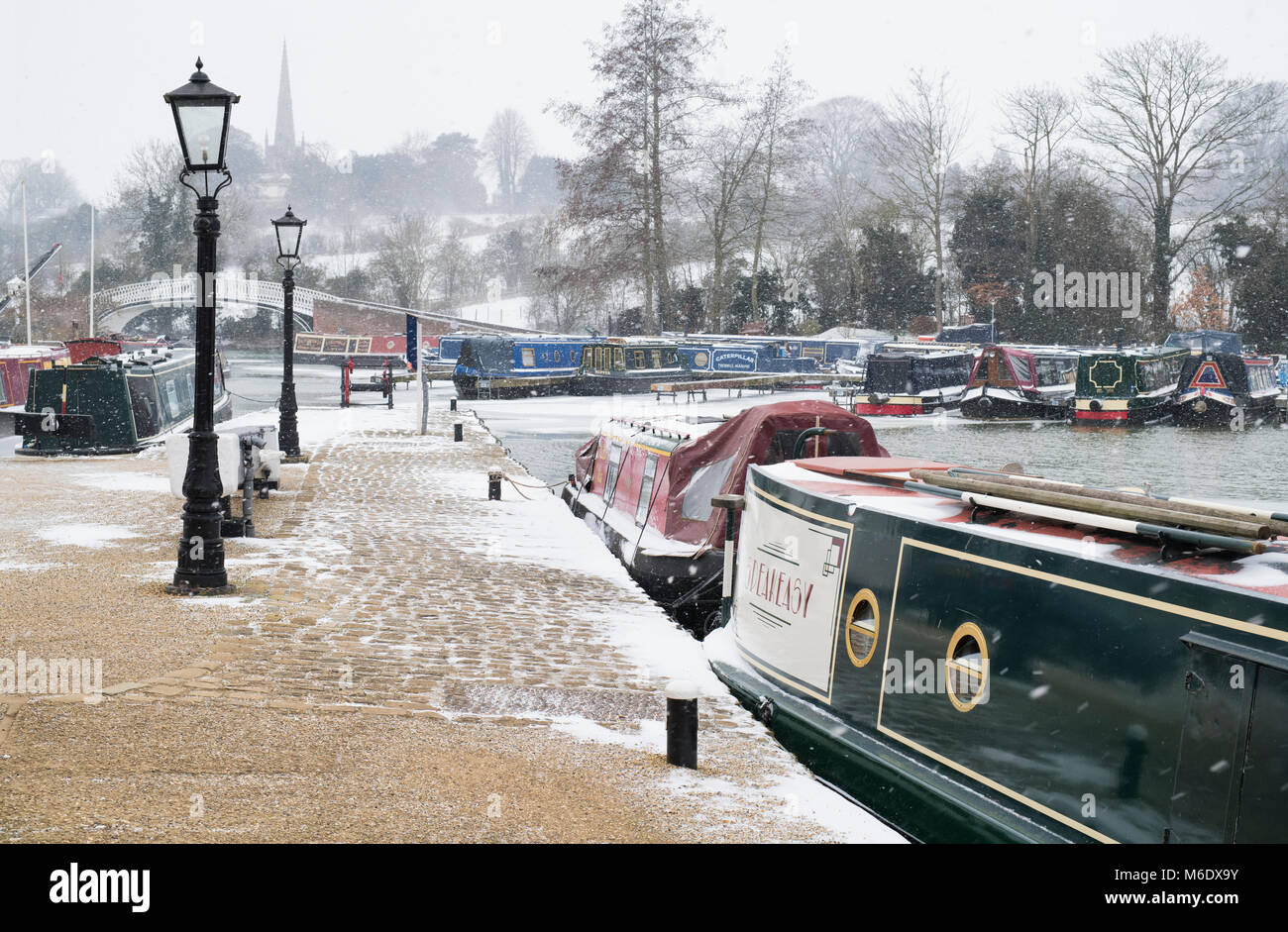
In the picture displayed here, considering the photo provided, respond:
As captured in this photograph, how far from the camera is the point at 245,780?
506cm

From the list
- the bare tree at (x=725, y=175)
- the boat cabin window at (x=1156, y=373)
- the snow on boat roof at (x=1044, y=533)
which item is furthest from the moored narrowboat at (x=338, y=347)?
the snow on boat roof at (x=1044, y=533)

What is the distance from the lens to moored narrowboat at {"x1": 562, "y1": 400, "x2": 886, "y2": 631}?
11.1 metres

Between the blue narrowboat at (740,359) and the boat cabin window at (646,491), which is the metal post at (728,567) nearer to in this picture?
the boat cabin window at (646,491)

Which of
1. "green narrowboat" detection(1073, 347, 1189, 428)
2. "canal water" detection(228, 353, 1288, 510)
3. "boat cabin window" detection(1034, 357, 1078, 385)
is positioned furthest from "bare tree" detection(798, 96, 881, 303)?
"green narrowboat" detection(1073, 347, 1189, 428)

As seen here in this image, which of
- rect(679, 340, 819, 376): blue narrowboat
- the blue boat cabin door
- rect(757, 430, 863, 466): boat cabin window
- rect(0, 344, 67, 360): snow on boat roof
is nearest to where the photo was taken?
the blue boat cabin door

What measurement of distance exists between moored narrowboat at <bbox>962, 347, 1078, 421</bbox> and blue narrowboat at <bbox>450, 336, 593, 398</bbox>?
57.9ft

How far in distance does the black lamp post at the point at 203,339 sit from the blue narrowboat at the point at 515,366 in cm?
4052

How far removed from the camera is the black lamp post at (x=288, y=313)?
58.9ft

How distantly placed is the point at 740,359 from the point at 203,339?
4820cm

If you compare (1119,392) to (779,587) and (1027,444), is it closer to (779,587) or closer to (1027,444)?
(1027,444)

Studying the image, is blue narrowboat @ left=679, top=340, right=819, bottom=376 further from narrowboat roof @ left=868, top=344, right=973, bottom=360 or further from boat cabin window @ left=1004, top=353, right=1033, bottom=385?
boat cabin window @ left=1004, top=353, right=1033, bottom=385

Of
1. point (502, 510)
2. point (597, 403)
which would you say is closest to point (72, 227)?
point (597, 403)

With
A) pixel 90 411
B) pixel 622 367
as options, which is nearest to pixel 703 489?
pixel 90 411

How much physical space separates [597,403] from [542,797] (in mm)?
42921
